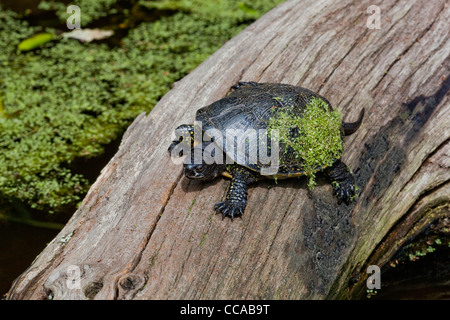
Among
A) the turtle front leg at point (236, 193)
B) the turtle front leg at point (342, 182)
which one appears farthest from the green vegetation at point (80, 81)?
the turtle front leg at point (342, 182)

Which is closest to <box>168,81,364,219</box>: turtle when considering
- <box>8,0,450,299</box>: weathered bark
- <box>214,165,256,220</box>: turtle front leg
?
<box>214,165,256,220</box>: turtle front leg

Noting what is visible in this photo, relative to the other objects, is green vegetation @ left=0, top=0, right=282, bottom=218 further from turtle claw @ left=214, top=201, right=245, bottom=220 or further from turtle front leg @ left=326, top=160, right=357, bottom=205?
turtle front leg @ left=326, top=160, right=357, bottom=205

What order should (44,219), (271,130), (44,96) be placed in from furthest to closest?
(44,96)
(44,219)
(271,130)

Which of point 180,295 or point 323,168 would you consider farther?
point 323,168

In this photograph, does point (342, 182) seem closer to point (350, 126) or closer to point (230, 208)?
point (350, 126)

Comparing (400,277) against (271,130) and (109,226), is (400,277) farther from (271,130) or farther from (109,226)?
(109,226)

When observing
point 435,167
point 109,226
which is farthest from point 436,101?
point 109,226

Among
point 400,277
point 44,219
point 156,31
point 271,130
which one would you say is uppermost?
point 271,130
